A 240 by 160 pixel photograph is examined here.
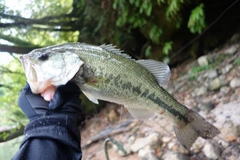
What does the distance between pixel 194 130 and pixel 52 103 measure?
1231 mm

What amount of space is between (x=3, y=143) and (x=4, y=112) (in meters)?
0.82

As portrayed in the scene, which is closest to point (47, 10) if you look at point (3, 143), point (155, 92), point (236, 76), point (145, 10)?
point (145, 10)

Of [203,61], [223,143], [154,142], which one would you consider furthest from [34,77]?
[203,61]

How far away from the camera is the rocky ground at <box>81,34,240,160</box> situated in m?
3.17

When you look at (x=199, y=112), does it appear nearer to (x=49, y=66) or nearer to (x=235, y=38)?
(x=235, y=38)

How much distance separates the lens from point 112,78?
1.90m

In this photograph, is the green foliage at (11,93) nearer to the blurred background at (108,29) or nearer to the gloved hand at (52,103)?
the blurred background at (108,29)

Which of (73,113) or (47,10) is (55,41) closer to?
(47,10)

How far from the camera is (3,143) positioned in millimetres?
5203

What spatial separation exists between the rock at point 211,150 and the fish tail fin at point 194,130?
3.41 feet

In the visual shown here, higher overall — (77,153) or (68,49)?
(68,49)

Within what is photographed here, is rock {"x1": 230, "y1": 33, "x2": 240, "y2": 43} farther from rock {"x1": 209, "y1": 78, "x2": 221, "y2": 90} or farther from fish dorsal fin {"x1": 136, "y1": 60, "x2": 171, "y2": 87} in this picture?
fish dorsal fin {"x1": 136, "y1": 60, "x2": 171, "y2": 87}

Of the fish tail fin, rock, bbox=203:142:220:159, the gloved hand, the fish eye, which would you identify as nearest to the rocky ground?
rock, bbox=203:142:220:159

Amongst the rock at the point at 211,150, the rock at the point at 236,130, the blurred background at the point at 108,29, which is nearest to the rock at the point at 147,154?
the rock at the point at 211,150
